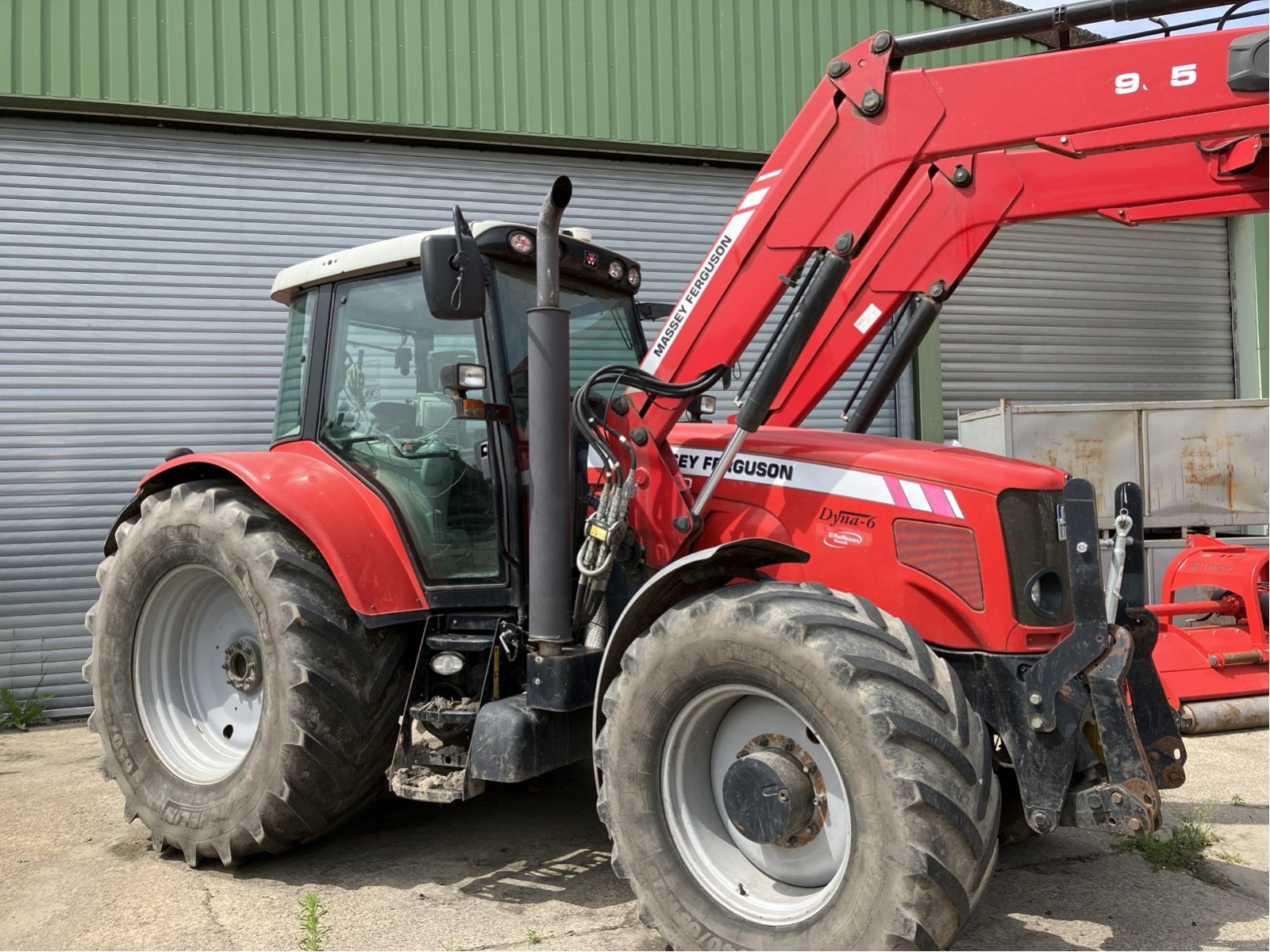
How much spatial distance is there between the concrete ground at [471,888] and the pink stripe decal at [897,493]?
137 centimetres

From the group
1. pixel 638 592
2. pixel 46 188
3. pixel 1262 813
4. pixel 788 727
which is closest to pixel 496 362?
pixel 638 592

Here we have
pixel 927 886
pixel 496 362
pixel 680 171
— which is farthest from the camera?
pixel 680 171

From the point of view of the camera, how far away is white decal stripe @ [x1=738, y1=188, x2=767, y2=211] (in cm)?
390

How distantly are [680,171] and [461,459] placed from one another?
18.5 ft

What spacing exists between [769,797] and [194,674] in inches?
112

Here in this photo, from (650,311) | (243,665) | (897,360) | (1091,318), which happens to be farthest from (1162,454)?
(243,665)

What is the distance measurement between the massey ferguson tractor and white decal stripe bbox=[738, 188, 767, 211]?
0.07ft

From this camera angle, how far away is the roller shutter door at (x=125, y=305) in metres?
7.68

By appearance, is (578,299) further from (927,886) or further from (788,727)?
(927,886)

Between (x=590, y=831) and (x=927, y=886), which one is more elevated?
(x=927, y=886)

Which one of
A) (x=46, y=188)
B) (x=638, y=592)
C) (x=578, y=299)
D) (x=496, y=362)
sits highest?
(x=46, y=188)

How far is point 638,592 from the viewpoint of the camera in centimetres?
351

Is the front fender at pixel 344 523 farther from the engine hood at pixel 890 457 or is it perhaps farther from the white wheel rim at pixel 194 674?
the engine hood at pixel 890 457

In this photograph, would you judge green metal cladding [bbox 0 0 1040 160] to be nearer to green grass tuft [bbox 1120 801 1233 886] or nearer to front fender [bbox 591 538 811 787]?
front fender [bbox 591 538 811 787]
